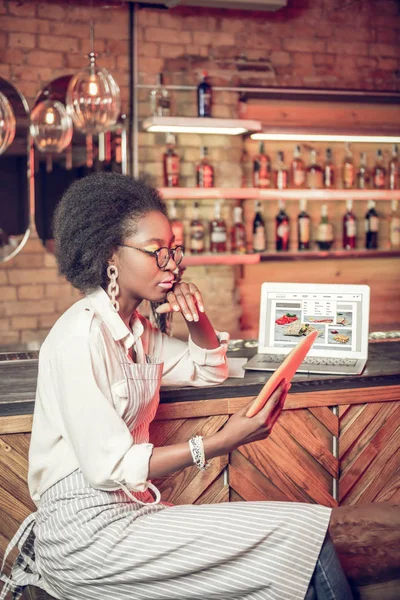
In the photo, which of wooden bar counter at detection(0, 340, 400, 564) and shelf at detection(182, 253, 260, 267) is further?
shelf at detection(182, 253, 260, 267)

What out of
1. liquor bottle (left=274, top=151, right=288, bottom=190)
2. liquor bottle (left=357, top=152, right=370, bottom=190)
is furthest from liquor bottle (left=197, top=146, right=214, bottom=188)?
liquor bottle (left=357, top=152, right=370, bottom=190)

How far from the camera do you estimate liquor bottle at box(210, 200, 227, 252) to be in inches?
197

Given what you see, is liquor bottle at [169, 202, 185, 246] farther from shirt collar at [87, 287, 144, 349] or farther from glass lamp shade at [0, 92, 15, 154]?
shirt collar at [87, 287, 144, 349]

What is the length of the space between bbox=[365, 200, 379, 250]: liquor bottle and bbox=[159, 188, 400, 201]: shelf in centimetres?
19

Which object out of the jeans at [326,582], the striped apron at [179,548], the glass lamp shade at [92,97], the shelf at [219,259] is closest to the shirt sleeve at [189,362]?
the striped apron at [179,548]

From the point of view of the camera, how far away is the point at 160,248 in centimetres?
183

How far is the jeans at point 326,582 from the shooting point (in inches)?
62.3

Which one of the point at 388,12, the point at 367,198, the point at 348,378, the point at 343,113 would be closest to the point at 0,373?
the point at 348,378

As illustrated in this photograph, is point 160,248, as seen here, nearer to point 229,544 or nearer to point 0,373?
point 229,544

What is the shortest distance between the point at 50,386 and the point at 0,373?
2.68 ft

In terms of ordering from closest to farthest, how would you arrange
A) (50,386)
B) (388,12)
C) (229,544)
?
(229,544) < (50,386) < (388,12)

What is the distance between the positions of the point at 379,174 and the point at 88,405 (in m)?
4.22

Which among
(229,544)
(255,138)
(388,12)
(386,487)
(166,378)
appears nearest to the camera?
(229,544)

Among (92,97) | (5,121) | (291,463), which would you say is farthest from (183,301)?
(92,97)
